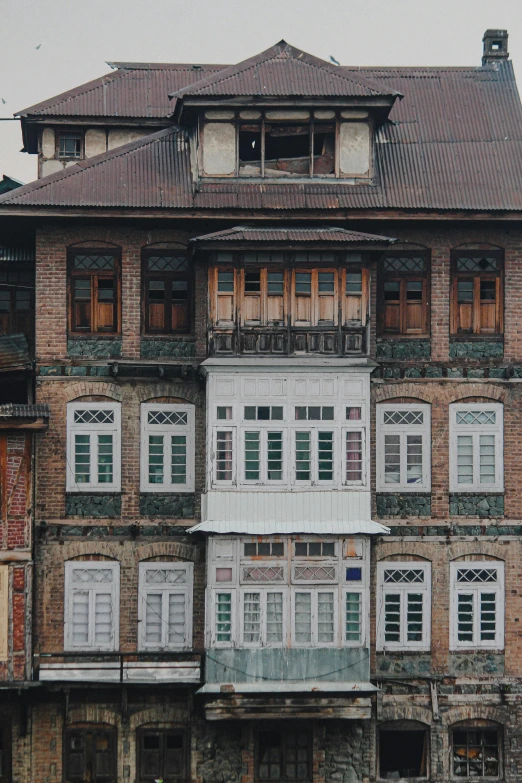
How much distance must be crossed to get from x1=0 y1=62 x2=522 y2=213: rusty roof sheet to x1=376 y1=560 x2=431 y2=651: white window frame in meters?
8.69

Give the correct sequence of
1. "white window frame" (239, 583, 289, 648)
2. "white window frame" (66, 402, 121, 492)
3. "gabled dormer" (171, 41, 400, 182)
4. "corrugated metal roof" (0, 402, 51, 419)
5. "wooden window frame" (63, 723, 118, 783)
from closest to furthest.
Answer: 1. "corrugated metal roof" (0, 402, 51, 419)
2. "white window frame" (239, 583, 289, 648)
3. "wooden window frame" (63, 723, 118, 783)
4. "white window frame" (66, 402, 121, 492)
5. "gabled dormer" (171, 41, 400, 182)

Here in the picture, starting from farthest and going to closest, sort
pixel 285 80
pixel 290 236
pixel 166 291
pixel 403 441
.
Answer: pixel 285 80 < pixel 166 291 < pixel 403 441 < pixel 290 236

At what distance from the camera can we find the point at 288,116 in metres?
30.9

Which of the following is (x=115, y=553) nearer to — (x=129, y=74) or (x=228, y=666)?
(x=228, y=666)

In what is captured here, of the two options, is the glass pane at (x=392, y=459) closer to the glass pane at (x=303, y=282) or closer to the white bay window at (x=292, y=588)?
the white bay window at (x=292, y=588)

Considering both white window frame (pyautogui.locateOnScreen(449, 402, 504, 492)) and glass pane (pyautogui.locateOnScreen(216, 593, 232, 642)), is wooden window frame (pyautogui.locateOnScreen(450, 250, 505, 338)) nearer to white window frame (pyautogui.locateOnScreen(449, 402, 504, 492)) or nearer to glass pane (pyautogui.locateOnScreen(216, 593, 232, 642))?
white window frame (pyautogui.locateOnScreen(449, 402, 504, 492))

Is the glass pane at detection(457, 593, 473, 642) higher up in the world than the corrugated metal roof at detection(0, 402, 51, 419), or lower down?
lower down

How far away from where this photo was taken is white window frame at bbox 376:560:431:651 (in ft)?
99.9

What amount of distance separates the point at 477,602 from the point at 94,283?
12.2m

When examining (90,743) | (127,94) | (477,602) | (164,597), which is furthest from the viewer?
(127,94)

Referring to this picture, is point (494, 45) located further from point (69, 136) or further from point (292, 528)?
point (292, 528)

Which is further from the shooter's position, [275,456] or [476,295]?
[476,295]

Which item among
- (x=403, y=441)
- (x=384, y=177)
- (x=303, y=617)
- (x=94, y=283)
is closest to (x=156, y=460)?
(x=94, y=283)

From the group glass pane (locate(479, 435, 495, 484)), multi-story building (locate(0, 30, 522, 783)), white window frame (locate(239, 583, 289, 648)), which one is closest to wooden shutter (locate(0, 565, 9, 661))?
multi-story building (locate(0, 30, 522, 783))
